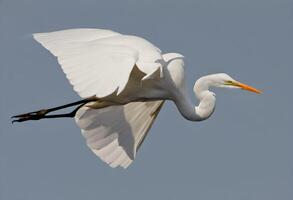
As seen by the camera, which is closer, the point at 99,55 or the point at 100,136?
the point at 99,55

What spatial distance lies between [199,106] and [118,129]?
4.48 ft

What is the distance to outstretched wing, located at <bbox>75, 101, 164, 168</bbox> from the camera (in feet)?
47.9

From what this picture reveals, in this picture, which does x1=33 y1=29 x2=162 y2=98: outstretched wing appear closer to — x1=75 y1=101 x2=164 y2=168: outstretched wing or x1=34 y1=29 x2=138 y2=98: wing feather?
x1=34 y1=29 x2=138 y2=98: wing feather

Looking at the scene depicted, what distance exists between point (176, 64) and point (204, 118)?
1.85 ft

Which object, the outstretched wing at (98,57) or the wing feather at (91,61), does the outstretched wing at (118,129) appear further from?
the wing feather at (91,61)

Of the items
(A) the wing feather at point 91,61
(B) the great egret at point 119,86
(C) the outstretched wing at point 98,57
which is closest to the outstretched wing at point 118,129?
(B) the great egret at point 119,86

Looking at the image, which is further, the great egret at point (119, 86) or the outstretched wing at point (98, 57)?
the great egret at point (119, 86)

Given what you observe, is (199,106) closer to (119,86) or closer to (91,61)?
(91,61)

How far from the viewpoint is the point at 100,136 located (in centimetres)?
1472

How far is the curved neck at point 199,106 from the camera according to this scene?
1357 centimetres

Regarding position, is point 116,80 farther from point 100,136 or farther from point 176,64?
point 100,136

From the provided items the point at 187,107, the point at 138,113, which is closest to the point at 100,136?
the point at 138,113

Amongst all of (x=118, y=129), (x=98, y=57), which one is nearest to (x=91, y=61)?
(x=98, y=57)

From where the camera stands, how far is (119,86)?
12078 millimetres
